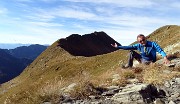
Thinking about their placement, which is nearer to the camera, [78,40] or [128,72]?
[128,72]

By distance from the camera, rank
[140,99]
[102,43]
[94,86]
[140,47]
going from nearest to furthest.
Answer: [140,99]
[94,86]
[140,47]
[102,43]

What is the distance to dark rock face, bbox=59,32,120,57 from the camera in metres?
121

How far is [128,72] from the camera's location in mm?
15609

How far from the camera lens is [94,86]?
43.9ft

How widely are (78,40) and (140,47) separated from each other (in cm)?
12109

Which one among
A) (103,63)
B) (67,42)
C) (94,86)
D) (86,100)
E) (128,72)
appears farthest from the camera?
(67,42)

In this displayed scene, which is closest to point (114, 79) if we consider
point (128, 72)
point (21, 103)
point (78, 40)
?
point (128, 72)

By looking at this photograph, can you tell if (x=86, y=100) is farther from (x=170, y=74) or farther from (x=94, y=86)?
(x=170, y=74)

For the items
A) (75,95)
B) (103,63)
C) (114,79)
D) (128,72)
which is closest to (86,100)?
(75,95)

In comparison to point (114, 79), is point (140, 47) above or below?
above

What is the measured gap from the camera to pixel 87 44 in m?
142

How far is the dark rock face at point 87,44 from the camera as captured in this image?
12111 centimetres

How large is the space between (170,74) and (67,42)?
11257cm

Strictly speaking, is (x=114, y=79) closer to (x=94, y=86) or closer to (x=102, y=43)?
(x=94, y=86)
